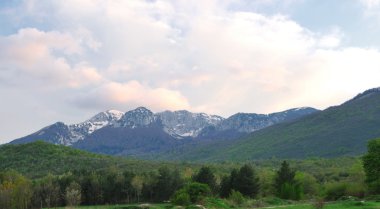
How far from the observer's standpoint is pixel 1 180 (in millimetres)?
80188

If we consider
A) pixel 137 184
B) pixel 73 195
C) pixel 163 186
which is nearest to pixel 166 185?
pixel 163 186

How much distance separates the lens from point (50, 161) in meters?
134

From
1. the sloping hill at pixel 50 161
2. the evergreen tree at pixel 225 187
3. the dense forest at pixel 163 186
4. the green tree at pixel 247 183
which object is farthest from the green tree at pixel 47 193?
the sloping hill at pixel 50 161

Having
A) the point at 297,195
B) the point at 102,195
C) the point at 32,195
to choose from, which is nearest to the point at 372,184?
the point at 297,195

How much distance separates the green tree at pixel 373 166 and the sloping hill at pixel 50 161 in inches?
2437

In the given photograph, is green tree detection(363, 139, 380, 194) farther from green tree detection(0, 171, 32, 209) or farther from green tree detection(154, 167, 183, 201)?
green tree detection(0, 171, 32, 209)

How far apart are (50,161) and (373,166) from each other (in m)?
98.0

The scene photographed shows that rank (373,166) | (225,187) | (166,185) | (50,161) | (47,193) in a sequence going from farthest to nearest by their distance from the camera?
(50,161) → (166,185) → (47,193) → (225,187) → (373,166)

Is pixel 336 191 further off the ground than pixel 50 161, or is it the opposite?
pixel 50 161

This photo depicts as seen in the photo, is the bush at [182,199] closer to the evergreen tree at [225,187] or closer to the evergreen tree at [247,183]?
the evergreen tree at [247,183]

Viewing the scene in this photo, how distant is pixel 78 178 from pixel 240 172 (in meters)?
29.7

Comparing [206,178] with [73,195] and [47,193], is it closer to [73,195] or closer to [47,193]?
[73,195]

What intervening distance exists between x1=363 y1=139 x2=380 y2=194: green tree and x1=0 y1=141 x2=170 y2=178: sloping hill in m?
61.9

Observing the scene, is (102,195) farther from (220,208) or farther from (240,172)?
(220,208)
